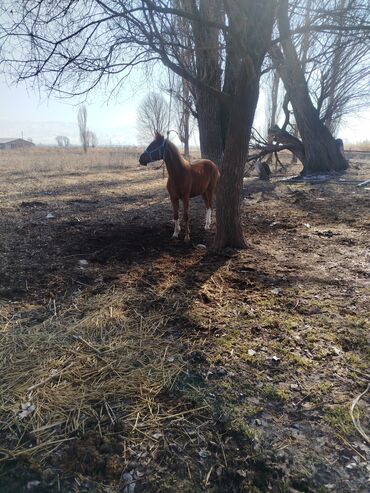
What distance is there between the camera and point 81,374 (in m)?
2.57

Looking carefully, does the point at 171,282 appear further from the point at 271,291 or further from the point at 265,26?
the point at 265,26

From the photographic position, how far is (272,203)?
904 centimetres

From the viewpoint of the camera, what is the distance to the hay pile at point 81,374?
82.9 inches

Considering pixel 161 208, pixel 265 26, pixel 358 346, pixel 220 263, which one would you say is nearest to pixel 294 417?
pixel 358 346

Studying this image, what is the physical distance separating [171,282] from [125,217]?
12.7ft

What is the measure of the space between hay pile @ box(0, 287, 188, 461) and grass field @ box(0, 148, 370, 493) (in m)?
0.01

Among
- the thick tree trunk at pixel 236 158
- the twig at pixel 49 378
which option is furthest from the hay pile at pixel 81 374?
the thick tree trunk at pixel 236 158

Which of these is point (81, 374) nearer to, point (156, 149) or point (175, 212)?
point (175, 212)

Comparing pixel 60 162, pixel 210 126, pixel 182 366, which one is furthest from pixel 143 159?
pixel 60 162

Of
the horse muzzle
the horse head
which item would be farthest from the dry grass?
the horse head

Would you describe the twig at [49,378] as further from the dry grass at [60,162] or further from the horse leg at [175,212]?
the dry grass at [60,162]

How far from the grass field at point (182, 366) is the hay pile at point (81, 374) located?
0.01 meters

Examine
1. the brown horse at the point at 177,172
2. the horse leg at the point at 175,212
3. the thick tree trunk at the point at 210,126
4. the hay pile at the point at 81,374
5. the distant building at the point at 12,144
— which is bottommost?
the hay pile at the point at 81,374

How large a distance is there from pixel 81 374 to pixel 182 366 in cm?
80
